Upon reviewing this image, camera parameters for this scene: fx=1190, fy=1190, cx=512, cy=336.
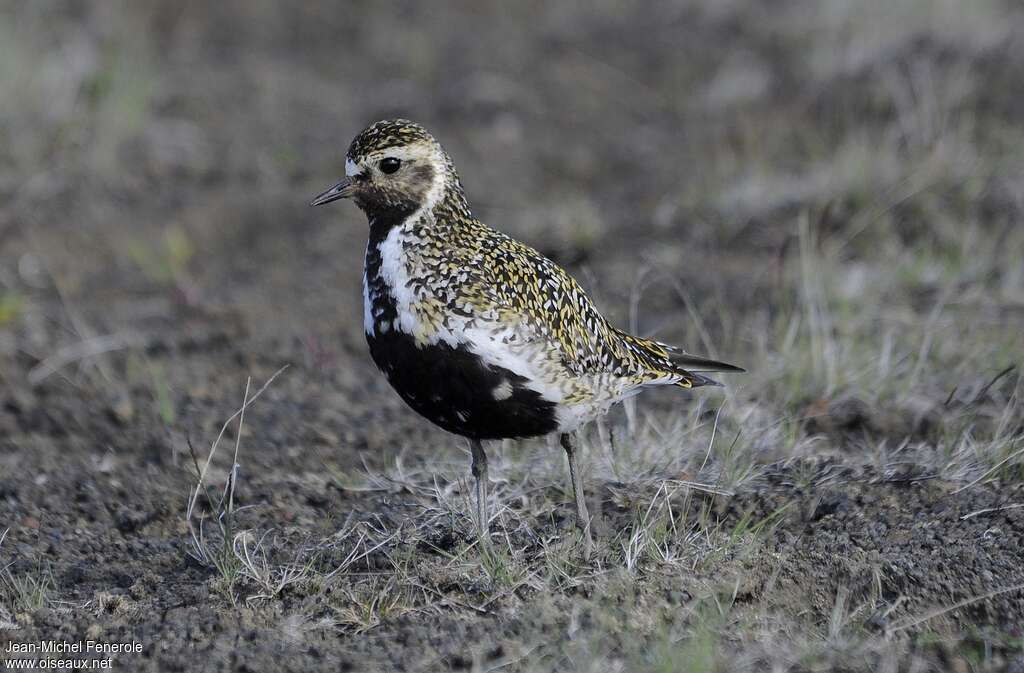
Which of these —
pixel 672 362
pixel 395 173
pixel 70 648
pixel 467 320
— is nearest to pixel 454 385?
pixel 467 320

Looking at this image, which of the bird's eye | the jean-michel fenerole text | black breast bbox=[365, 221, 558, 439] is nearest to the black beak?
the bird's eye

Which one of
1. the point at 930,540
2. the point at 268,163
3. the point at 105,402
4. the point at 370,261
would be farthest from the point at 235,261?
the point at 930,540

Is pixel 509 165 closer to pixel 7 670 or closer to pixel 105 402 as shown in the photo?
pixel 105 402

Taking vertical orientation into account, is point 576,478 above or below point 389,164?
below

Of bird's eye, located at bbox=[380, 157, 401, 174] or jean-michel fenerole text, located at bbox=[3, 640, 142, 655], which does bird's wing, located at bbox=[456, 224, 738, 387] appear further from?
jean-michel fenerole text, located at bbox=[3, 640, 142, 655]

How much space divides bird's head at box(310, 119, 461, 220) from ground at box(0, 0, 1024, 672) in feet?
2.54

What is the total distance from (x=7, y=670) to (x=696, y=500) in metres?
2.11

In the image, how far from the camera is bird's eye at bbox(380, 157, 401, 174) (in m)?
3.60

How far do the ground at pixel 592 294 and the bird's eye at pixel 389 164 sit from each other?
0.87m

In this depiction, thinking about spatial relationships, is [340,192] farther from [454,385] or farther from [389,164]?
[454,385]

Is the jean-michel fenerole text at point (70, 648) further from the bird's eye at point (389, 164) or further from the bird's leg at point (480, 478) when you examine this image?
the bird's eye at point (389, 164)

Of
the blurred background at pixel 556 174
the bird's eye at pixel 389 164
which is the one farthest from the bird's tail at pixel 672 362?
the bird's eye at pixel 389 164

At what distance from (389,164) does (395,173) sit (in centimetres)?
3

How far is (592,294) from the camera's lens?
4992 mm
